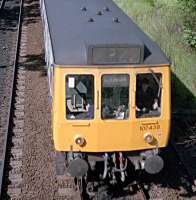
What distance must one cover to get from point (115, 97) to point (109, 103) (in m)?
0.14

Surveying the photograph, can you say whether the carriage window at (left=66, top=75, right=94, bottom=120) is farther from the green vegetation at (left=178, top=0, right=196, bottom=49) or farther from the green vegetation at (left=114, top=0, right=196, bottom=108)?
the green vegetation at (left=178, top=0, right=196, bottom=49)

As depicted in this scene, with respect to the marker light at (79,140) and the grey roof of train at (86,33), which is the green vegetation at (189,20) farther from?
the marker light at (79,140)

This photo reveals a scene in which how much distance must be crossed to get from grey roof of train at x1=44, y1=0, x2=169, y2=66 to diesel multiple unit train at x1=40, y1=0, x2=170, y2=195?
2 centimetres

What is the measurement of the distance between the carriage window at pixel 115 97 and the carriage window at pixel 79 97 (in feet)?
0.65

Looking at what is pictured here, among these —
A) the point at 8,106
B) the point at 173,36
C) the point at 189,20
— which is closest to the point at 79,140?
the point at 8,106

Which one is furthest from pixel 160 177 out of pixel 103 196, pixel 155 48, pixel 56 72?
pixel 56 72

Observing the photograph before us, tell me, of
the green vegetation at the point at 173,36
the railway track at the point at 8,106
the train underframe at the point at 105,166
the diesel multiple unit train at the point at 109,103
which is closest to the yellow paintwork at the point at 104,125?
the diesel multiple unit train at the point at 109,103

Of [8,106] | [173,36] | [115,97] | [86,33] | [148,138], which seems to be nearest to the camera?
[115,97]

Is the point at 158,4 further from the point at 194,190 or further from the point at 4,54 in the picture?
the point at 194,190

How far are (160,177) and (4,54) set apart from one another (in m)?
8.93

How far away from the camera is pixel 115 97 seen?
332 inches

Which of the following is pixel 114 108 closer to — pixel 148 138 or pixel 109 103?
pixel 109 103

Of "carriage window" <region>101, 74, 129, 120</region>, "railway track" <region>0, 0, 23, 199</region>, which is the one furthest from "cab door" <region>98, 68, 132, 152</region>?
"railway track" <region>0, 0, 23, 199</region>

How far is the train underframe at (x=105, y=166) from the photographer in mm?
8703
